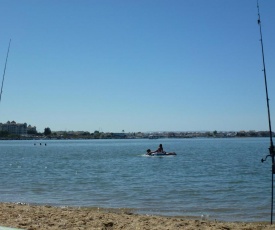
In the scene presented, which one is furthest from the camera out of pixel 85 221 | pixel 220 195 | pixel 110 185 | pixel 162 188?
pixel 110 185

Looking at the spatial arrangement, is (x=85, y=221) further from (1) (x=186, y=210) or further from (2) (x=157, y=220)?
(1) (x=186, y=210)

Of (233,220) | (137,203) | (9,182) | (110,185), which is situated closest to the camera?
(233,220)

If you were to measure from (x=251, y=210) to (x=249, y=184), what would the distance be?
10.3m

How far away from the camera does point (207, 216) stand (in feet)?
49.5

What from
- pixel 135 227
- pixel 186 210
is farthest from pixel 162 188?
pixel 135 227

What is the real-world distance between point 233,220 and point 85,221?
5483 millimetres

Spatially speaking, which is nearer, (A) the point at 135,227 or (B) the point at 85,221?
(A) the point at 135,227

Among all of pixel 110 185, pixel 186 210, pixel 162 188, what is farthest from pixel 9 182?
pixel 186 210

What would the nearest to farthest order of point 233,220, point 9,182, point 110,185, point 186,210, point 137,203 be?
point 233,220
point 186,210
point 137,203
point 110,185
point 9,182

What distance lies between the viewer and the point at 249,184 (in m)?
26.5

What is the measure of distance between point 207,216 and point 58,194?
9.46 m

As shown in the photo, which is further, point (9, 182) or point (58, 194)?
point (9, 182)

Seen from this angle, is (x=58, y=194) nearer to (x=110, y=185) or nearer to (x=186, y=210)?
(x=110, y=185)

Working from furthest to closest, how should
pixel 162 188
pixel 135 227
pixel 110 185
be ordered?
pixel 110 185
pixel 162 188
pixel 135 227
